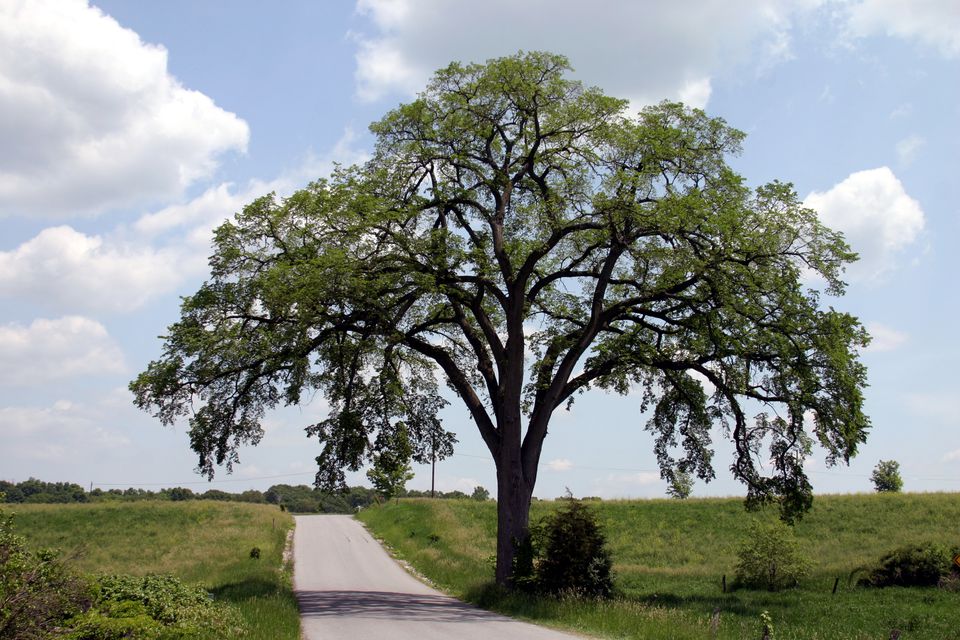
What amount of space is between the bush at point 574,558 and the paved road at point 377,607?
211 cm

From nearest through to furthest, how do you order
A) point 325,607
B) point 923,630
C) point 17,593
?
point 17,593
point 325,607
point 923,630

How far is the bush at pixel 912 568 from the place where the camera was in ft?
96.1

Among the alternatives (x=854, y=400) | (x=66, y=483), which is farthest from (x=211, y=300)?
(x=66, y=483)

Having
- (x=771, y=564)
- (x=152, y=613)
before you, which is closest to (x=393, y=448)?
(x=152, y=613)

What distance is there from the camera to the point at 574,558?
20.0m

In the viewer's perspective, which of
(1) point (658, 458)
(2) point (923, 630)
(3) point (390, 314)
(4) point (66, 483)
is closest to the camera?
(2) point (923, 630)

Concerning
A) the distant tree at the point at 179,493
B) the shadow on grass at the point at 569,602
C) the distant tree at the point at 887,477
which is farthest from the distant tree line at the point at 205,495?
the shadow on grass at the point at 569,602

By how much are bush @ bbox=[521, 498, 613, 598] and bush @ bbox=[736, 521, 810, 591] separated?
47.1 feet

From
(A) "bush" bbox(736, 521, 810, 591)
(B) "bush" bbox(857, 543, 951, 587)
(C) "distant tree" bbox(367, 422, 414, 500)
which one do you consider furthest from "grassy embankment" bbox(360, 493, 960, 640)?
(C) "distant tree" bbox(367, 422, 414, 500)

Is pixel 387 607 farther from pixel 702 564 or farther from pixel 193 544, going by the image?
pixel 193 544

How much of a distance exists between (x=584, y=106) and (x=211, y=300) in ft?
44.4

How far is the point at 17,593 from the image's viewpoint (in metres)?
7.93

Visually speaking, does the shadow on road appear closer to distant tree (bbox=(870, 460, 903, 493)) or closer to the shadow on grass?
the shadow on grass

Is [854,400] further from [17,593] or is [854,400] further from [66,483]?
[66,483]
